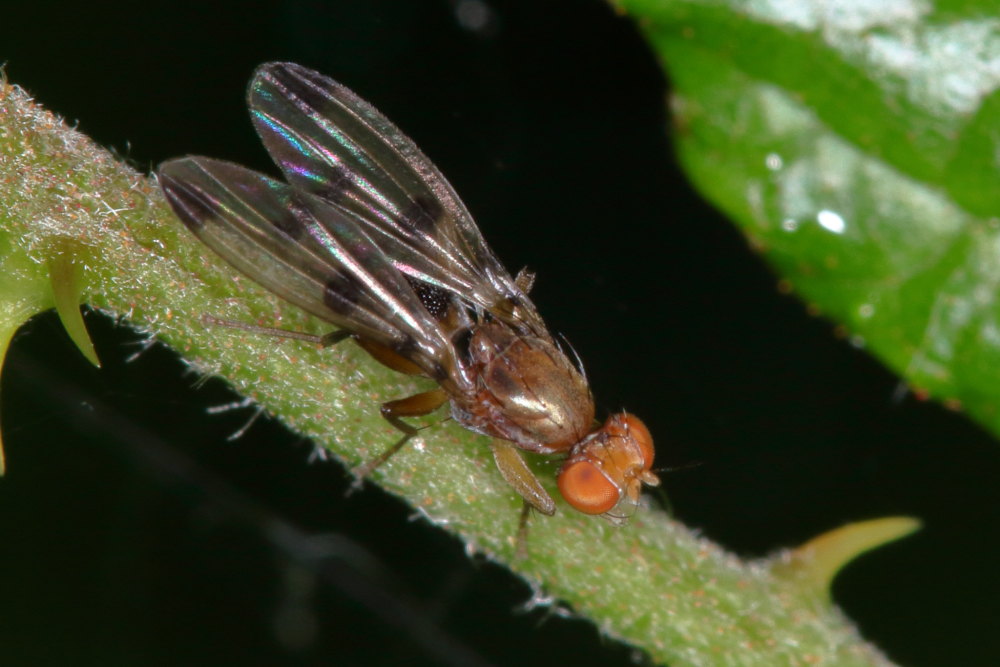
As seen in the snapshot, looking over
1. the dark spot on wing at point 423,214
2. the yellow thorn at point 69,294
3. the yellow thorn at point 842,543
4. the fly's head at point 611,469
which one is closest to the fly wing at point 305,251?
the dark spot on wing at point 423,214

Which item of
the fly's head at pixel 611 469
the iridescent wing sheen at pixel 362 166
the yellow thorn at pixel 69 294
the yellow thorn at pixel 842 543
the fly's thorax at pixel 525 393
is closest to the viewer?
the yellow thorn at pixel 69 294

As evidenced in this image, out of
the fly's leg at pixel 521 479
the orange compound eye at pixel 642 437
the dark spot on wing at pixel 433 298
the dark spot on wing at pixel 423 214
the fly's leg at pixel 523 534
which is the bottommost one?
the fly's leg at pixel 523 534

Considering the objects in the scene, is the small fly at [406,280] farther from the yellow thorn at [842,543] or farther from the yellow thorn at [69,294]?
the yellow thorn at [842,543]

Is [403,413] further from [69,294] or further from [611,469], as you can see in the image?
[69,294]

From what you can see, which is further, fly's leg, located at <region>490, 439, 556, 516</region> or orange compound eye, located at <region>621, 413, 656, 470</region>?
orange compound eye, located at <region>621, 413, 656, 470</region>

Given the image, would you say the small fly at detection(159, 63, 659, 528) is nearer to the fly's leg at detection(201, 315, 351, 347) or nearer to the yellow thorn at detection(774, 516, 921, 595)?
the fly's leg at detection(201, 315, 351, 347)

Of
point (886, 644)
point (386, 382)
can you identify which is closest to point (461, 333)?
point (386, 382)

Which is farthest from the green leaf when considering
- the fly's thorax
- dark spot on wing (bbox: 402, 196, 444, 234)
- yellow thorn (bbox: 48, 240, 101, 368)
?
yellow thorn (bbox: 48, 240, 101, 368)
